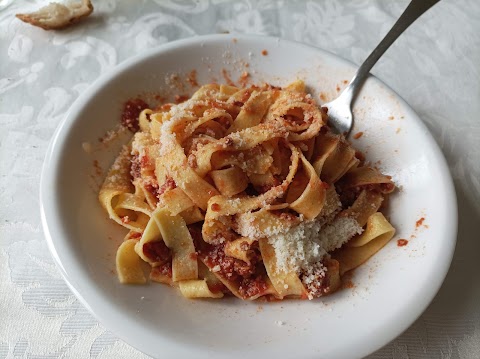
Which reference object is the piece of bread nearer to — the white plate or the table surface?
the table surface

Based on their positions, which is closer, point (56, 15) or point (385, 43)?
point (385, 43)

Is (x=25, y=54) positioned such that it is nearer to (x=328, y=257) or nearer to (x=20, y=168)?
(x=20, y=168)

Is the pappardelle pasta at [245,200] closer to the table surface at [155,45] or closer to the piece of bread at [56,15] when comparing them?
the table surface at [155,45]

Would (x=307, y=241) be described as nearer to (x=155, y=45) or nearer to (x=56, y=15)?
(x=155, y=45)

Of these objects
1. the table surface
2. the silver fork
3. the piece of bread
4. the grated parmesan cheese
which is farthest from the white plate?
the piece of bread

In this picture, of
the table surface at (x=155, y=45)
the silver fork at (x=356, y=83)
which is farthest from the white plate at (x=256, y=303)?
the table surface at (x=155, y=45)

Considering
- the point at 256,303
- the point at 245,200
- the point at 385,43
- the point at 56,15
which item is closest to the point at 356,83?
the point at 385,43

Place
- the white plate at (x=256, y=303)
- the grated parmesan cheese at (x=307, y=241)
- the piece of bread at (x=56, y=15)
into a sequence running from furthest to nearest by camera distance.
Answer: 1. the piece of bread at (x=56, y=15)
2. the grated parmesan cheese at (x=307, y=241)
3. the white plate at (x=256, y=303)
